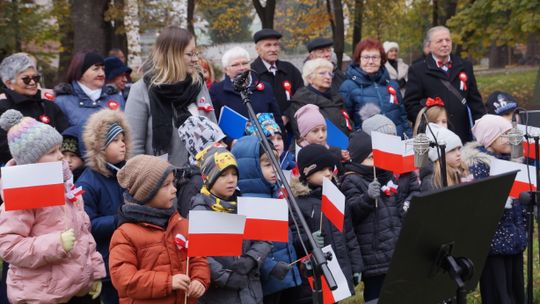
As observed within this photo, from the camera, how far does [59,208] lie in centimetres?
457

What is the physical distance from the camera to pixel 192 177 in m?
5.09

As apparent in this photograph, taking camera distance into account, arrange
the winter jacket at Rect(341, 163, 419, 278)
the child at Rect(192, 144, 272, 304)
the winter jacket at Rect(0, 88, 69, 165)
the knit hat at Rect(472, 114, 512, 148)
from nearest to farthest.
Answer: the child at Rect(192, 144, 272, 304) → the winter jacket at Rect(341, 163, 419, 278) → the knit hat at Rect(472, 114, 512, 148) → the winter jacket at Rect(0, 88, 69, 165)

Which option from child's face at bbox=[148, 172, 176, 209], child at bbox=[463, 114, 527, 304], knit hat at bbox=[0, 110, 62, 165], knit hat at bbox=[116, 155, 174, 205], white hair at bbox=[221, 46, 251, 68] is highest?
white hair at bbox=[221, 46, 251, 68]

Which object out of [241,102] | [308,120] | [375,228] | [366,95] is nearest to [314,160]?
[375,228]

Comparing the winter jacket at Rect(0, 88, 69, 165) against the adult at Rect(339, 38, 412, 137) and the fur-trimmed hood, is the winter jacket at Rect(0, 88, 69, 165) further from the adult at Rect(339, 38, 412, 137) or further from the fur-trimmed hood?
the adult at Rect(339, 38, 412, 137)

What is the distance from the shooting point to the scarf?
17.9 ft

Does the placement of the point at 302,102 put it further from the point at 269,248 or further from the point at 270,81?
the point at 269,248

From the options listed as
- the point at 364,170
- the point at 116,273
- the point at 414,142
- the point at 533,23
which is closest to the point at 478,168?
the point at 364,170

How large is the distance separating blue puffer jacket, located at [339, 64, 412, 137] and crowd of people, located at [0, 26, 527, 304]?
0.05 ft

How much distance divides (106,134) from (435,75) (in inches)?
169

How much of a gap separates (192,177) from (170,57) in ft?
3.29

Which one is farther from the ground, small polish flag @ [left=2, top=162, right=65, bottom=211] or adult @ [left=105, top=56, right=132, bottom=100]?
adult @ [left=105, top=56, right=132, bottom=100]

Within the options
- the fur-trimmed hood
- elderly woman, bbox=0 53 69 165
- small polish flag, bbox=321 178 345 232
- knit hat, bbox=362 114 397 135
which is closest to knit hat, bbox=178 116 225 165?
the fur-trimmed hood

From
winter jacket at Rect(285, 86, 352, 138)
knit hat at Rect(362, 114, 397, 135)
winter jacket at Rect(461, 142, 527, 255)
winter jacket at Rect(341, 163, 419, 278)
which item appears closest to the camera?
winter jacket at Rect(341, 163, 419, 278)
